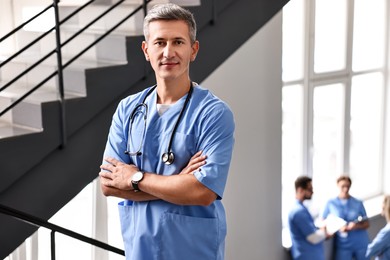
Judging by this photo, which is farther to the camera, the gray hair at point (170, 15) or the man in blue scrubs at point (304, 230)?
the man in blue scrubs at point (304, 230)

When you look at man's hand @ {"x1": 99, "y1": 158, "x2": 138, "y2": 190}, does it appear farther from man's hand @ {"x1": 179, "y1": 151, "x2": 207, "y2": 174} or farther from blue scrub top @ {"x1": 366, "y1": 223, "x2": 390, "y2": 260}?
blue scrub top @ {"x1": 366, "y1": 223, "x2": 390, "y2": 260}

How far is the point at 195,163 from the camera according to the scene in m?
2.04

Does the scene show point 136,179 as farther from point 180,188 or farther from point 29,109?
point 29,109

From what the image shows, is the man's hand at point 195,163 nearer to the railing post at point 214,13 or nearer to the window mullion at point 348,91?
the railing post at point 214,13

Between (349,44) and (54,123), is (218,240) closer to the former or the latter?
(54,123)

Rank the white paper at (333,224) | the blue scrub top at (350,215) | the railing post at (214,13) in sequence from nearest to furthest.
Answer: the railing post at (214,13) < the white paper at (333,224) < the blue scrub top at (350,215)

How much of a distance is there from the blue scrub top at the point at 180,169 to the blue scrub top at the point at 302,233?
3179mm

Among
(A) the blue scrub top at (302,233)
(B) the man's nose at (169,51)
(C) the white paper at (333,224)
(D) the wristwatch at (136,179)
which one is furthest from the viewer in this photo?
(C) the white paper at (333,224)

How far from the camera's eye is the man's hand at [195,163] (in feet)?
6.64

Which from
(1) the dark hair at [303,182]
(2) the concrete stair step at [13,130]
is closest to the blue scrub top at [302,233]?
(1) the dark hair at [303,182]

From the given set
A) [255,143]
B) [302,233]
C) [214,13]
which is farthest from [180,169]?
[302,233]

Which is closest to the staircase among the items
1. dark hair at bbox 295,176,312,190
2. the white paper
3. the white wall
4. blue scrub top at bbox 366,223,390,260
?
the white wall

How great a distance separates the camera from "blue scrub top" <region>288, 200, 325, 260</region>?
522 centimetres

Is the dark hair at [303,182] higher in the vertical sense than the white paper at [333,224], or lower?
higher
